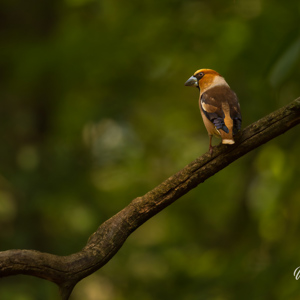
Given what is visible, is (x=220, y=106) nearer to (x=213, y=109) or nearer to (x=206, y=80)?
(x=213, y=109)

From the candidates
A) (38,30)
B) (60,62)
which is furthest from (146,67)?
(38,30)

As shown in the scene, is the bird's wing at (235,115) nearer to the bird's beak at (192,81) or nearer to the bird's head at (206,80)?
the bird's head at (206,80)

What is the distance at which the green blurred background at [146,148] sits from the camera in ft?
18.0

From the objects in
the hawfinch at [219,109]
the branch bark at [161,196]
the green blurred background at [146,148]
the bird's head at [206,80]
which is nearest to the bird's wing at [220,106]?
the hawfinch at [219,109]

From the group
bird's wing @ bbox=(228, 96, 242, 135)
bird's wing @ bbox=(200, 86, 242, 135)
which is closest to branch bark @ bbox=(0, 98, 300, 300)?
bird's wing @ bbox=(228, 96, 242, 135)

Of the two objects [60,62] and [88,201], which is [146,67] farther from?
[88,201]

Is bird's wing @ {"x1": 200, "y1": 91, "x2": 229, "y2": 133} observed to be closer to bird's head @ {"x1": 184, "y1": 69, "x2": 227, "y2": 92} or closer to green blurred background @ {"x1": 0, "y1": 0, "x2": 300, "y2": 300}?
bird's head @ {"x1": 184, "y1": 69, "x2": 227, "y2": 92}

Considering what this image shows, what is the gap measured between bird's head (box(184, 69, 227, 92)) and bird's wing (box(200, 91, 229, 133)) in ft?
0.75

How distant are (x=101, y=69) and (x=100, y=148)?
1603 millimetres

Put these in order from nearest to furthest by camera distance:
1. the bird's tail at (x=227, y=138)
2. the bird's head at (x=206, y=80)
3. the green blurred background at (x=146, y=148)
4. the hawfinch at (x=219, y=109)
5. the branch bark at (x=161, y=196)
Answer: the branch bark at (x=161, y=196) → the bird's tail at (x=227, y=138) → the hawfinch at (x=219, y=109) → the bird's head at (x=206, y=80) → the green blurred background at (x=146, y=148)

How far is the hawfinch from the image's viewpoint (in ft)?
10.00

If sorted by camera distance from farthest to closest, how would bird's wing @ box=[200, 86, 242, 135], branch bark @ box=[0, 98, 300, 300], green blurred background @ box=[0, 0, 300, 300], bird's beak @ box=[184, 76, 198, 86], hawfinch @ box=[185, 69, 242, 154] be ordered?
green blurred background @ box=[0, 0, 300, 300] → bird's beak @ box=[184, 76, 198, 86] → bird's wing @ box=[200, 86, 242, 135] → hawfinch @ box=[185, 69, 242, 154] → branch bark @ box=[0, 98, 300, 300]

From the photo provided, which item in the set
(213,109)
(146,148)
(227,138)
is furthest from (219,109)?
(146,148)

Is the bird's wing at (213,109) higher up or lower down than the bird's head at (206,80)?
lower down
